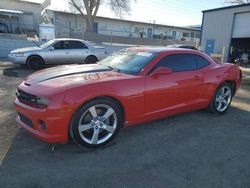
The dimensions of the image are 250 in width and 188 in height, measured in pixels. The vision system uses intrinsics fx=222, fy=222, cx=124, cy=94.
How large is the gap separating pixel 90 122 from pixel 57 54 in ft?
25.6

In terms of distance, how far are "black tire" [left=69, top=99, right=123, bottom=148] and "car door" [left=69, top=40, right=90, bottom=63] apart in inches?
308

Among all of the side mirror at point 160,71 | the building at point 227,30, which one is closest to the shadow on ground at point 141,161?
the side mirror at point 160,71

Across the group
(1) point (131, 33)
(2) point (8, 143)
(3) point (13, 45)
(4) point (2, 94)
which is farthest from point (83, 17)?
(2) point (8, 143)

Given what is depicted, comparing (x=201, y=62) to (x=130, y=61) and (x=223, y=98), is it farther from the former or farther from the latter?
(x=130, y=61)

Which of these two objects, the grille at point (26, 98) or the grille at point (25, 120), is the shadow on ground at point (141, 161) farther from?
the grille at point (26, 98)

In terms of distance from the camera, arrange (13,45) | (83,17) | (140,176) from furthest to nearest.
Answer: (83,17)
(13,45)
(140,176)

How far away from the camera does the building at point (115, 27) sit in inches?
1208

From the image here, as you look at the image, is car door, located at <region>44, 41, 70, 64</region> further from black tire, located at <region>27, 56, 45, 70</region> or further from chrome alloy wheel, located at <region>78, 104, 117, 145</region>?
chrome alloy wheel, located at <region>78, 104, 117, 145</region>

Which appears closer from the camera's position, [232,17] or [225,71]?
[225,71]

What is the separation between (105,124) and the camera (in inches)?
136

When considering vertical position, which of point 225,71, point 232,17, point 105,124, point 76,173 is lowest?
point 76,173

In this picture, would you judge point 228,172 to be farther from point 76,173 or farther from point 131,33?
point 131,33

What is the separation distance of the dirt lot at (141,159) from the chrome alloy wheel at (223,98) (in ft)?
2.35

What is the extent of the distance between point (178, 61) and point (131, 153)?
211cm
